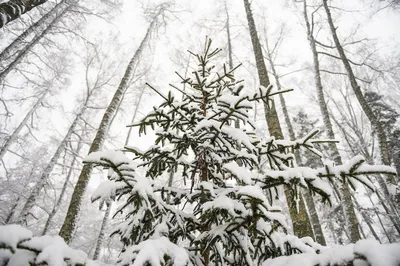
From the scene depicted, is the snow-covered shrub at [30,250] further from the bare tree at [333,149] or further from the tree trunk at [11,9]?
the tree trunk at [11,9]

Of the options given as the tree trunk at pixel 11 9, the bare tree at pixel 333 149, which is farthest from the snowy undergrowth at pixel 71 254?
the tree trunk at pixel 11 9

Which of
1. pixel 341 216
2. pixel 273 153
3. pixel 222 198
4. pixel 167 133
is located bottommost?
pixel 222 198

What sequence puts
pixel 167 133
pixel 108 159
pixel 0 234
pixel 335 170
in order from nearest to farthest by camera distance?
pixel 0 234 → pixel 108 159 → pixel 335 170 → pixel 167 133

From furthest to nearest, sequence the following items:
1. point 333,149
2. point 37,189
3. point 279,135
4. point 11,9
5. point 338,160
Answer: point 37,189 < point 333,149 < point 338,160 < point 279,135 < point 11,9

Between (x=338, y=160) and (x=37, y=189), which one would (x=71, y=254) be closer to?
(x=338, y=160)

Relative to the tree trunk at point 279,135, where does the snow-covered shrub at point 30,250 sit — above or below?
below

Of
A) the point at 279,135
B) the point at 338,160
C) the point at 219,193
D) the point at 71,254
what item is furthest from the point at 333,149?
the point at 71,254

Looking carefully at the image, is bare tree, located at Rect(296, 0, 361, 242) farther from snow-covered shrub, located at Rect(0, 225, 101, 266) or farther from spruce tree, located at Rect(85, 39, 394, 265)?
snow-covered shrub, located at Rect(0, 225, 101, 266)

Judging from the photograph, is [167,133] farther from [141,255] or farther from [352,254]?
[352,254]

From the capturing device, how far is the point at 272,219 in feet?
6.15

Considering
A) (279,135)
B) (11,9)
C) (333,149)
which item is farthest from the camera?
(333,149)

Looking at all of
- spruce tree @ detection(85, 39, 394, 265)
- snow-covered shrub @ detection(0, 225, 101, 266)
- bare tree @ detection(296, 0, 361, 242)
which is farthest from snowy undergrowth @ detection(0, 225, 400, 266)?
bare tree @ detection(296, 0, 361, 242)

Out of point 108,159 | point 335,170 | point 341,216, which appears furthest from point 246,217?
point 341,216

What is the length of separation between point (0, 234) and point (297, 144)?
7.97 feet
